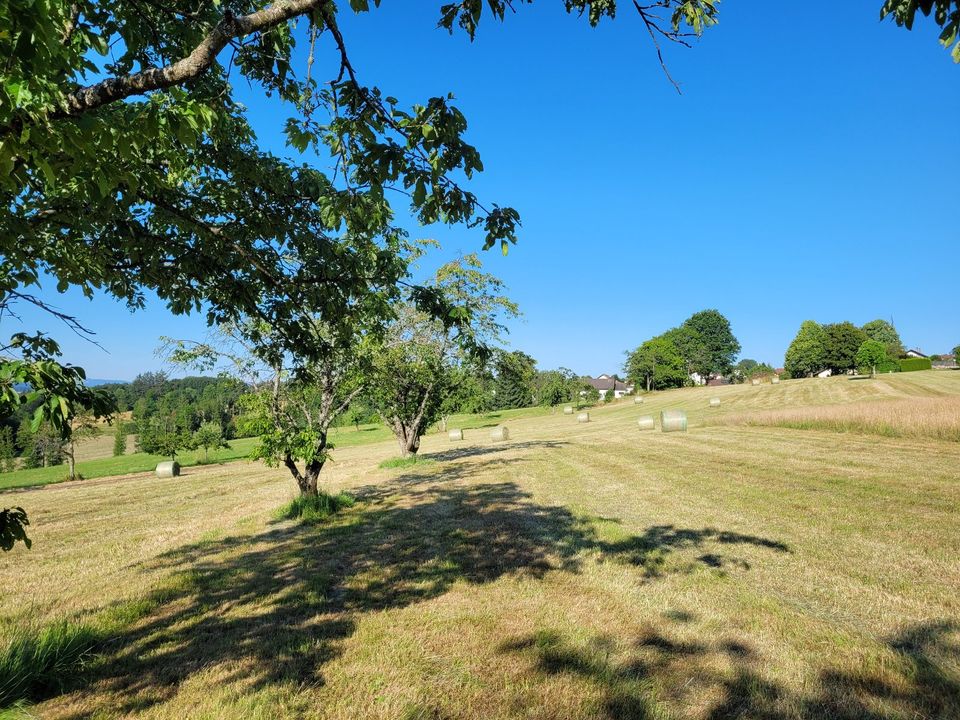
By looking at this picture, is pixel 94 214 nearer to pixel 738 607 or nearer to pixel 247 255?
pixel 247 255

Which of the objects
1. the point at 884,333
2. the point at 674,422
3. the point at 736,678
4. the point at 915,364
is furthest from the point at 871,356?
the point at 736,678

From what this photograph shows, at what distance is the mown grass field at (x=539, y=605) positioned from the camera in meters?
3.68

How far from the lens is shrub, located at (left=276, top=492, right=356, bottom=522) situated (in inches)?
417

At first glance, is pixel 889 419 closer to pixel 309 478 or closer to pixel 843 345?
pixel 309 478

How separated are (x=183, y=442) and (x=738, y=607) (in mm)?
49158

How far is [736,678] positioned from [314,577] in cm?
519

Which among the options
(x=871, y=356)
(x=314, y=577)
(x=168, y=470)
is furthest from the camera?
(x=871, y=356)

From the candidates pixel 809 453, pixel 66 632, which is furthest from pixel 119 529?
pixel 809 453

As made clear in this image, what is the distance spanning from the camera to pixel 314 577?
6.58 metres

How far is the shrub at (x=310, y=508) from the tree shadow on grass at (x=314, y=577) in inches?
18.6

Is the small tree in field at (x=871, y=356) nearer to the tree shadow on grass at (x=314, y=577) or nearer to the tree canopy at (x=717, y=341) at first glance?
the tree canopy at (x=717, y=341)

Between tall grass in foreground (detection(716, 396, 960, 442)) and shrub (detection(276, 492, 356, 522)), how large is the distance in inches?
742

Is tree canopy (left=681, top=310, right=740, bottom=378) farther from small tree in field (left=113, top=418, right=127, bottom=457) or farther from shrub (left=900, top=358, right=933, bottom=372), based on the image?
small tree in field (left=113, top=418, right=127, bottom=457)

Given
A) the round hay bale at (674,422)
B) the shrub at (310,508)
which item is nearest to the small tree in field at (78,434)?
the shrub at (310,508)
